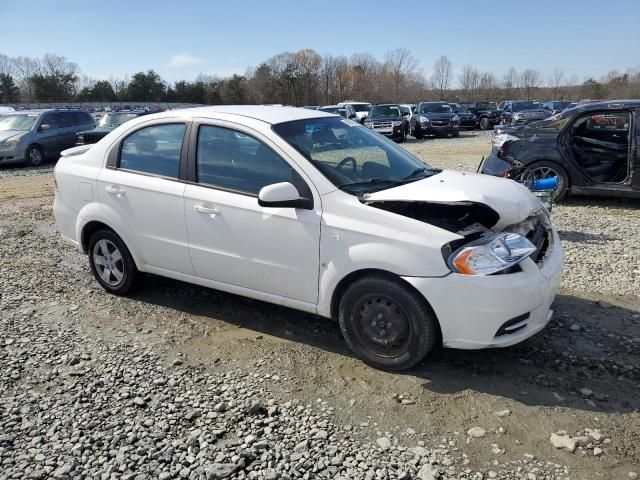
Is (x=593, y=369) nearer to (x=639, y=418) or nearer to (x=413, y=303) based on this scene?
(x=639, y=418)

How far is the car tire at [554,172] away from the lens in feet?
27.9

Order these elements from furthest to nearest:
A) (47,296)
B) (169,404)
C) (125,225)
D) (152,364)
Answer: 1. (47,296)
2. (125,225)
3. (152,364)
4. (169,404)

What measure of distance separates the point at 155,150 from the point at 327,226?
1915 mm

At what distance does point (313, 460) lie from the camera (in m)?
2.80

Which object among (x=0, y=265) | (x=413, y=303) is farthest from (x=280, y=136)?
(x=0, y=265)

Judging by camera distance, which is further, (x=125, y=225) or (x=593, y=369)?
(x=125, y=225)

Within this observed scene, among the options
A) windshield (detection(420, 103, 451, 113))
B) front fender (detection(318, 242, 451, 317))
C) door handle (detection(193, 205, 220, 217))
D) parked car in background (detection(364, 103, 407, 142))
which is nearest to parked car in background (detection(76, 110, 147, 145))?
parked car in background (detection(364, 103, 407, 142))

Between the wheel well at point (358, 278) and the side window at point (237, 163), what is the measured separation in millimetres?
733

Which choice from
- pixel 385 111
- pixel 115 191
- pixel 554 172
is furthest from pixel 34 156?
pixel 554 172

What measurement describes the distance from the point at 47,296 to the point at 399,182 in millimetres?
3707

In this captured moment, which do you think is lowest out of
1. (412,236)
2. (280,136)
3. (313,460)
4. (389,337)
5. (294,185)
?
(313,460)

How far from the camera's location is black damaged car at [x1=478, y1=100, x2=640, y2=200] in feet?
27.5

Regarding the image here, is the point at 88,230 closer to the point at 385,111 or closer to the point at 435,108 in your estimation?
the point at 385,111

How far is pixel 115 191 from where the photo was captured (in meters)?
4.68
